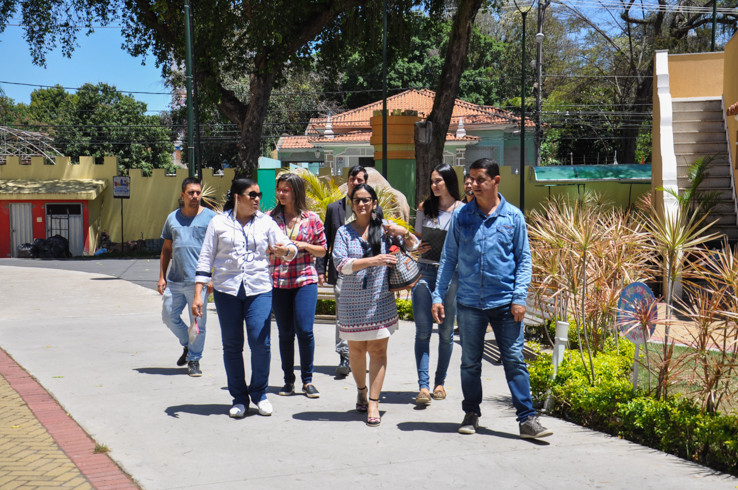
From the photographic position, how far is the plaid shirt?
6297 mm

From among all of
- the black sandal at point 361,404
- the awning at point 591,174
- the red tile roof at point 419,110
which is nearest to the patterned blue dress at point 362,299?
the black sandal at point 361,404

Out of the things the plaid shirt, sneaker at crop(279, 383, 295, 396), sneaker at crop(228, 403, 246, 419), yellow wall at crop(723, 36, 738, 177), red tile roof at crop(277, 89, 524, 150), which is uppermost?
red tile roof at crop(277, 89, 524, 150)

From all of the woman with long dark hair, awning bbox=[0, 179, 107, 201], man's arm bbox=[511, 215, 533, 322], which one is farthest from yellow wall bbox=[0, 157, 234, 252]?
man's arm bbox=[511, 215, 533, 322]

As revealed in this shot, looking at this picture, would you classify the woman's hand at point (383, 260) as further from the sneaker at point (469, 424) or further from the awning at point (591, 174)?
the awning at point (591, 174)

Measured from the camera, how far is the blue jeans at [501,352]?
17.0ft

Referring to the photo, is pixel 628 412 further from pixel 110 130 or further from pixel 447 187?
pixel 110 130

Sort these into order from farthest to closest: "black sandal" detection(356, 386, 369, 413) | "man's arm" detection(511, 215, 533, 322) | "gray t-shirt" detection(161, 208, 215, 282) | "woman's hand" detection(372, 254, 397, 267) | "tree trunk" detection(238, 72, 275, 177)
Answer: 1. "tree trunk" detection(238, 72, 275, 177)
2. "gray t-shirt" detection(161, 208, 215, 282)
3. "black sandal" detection(356, 386, 369, 413)
4. "woman's hand" detection(372, 254, 397, 267)
5. "man's arm" detection(511, 215, 533, 322)

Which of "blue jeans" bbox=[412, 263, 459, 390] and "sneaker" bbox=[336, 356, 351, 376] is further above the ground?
"blue jeans" bbox=[412, 263, 459, 390]

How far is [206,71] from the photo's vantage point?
2294 centimetres

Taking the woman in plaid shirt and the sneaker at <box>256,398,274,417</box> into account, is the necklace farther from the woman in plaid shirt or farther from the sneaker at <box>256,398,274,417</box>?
the sneaker at <box>256,398,274,417</box>

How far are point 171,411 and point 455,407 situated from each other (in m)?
2.17

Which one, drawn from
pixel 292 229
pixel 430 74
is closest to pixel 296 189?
pixel 292 229

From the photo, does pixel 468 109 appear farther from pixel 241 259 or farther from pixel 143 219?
pixel 241 259

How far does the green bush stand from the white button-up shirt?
219 cm
